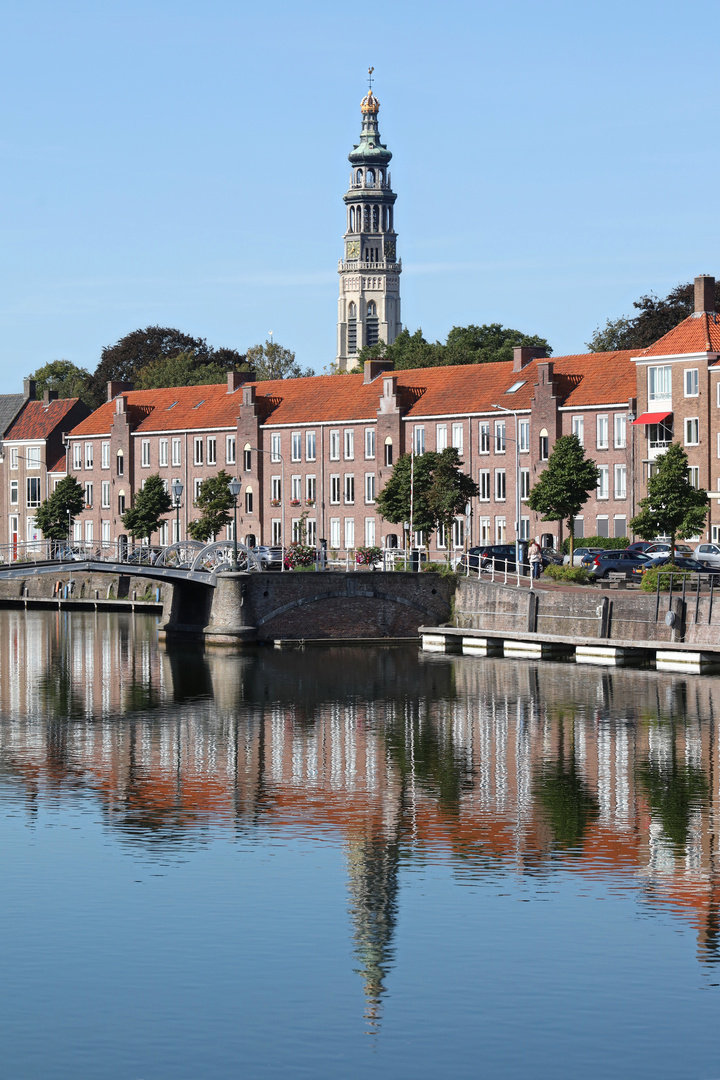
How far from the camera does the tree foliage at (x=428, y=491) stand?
9550 centimetres

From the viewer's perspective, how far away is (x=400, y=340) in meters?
162

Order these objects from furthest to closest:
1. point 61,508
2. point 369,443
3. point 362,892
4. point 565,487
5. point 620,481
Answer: point 61,508 < point 369,443 < point 620,481 < point 565,487 < point 362,892

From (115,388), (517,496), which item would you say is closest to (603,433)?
(517,496)

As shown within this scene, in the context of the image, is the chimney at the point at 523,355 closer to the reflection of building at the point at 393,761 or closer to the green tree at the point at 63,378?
the reflection of building at the point at 393,761

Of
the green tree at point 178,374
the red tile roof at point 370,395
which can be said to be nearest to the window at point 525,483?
the red tile roof at point 370,395

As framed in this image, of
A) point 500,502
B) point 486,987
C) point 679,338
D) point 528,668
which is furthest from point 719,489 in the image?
point 486,987

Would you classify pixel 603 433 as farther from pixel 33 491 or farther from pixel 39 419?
pixel 39 419

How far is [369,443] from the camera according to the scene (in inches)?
4562

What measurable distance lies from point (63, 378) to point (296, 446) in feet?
205

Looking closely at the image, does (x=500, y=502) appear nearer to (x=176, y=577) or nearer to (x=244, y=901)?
Result: (x=176, y=577)

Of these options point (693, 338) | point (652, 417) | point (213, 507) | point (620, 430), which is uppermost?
point (693, 338)

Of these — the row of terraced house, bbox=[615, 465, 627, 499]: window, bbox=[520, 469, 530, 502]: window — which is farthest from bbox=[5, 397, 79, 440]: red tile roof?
bbox=[615, 465, 627, 499]: window

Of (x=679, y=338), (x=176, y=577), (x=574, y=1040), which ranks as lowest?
(x=574, y=1040)

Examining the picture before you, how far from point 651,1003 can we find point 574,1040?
6.33 ft
